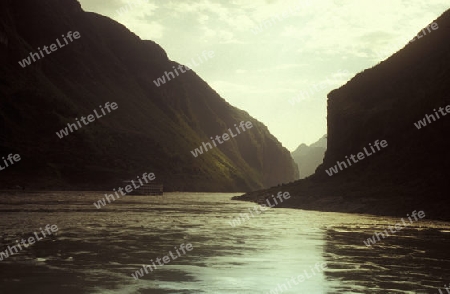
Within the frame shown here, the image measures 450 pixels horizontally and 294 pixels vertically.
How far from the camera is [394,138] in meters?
73.2

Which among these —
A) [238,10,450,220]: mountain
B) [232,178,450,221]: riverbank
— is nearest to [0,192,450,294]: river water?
[232,178,450,221]: riverbank

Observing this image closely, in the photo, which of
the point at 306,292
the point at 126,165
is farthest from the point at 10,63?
the point at 306,292

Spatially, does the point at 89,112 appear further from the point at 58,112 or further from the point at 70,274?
the point at 70,274

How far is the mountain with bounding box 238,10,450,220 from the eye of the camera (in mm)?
60062

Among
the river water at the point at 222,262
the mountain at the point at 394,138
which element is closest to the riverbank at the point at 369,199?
the mountain at the point at 394,138

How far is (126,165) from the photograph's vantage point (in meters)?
175

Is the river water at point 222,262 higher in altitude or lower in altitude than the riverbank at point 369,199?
higher

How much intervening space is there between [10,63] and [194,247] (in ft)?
515

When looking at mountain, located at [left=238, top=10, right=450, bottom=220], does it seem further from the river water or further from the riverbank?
the river water

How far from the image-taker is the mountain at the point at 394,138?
6006 cm

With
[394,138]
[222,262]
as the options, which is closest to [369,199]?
[394,138]

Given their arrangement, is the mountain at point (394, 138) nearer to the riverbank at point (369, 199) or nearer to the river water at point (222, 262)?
the riverbank at point (369, 199)

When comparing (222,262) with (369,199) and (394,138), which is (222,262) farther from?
(394,138)

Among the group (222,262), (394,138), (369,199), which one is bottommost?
(369,199)
